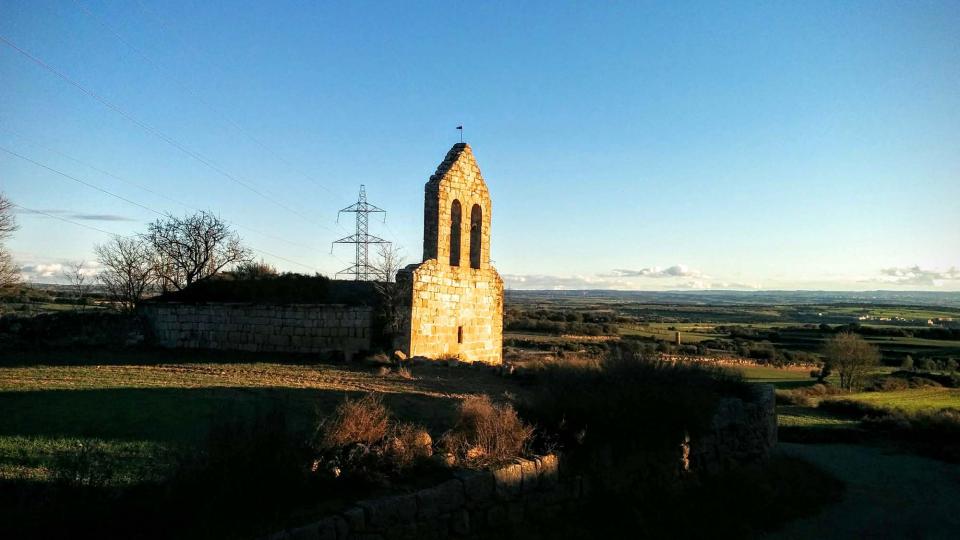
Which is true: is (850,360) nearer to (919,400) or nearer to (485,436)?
(919,400)

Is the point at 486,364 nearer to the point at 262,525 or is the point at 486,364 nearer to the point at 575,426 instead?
the point at 575,426

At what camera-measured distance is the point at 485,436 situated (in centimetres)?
722

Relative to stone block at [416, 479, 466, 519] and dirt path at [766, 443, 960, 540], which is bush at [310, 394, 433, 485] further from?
dirt path at [766, 443, 960, 540]

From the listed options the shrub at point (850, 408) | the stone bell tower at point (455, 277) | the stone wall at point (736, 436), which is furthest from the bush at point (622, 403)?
the shrub at point (850, 408)

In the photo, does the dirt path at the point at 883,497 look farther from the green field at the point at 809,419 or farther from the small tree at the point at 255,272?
the small tree at the point at 255,272

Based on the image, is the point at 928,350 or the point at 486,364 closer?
the point at 486,364

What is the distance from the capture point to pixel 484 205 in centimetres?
1772

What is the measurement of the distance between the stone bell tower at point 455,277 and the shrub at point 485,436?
773cm

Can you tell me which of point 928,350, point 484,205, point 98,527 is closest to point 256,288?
point 484,205

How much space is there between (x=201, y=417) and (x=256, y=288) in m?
10.6

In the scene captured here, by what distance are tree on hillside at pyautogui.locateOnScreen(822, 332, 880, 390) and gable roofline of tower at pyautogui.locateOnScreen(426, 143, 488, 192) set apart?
74.1 ft

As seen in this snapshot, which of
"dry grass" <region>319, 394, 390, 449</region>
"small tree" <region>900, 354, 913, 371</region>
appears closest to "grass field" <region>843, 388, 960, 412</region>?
"small tree" <region>900, 354, 913, 371</region>

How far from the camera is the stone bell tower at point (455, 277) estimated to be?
1553cm

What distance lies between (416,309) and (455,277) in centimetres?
184
